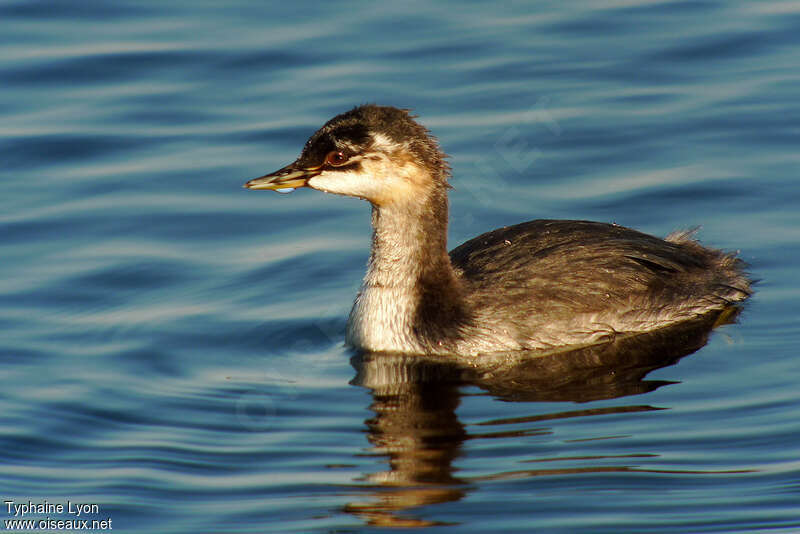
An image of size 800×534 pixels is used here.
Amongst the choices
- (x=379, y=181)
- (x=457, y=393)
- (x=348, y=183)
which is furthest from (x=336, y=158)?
(x=457, y=393)

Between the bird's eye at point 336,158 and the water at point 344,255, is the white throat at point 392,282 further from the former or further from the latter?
the bird's eye at point 336,158

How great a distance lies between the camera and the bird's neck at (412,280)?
35.3ft

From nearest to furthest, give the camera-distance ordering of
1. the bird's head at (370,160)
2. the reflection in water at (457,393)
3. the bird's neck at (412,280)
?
1. the reflection in water at (457,393)
2. the bird's head at (370,160)
3. the bird's neck at (412,280)

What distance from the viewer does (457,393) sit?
10195 mm

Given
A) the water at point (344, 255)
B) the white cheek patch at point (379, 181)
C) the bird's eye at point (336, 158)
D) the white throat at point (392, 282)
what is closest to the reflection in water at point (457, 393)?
the water at point (344, 255)

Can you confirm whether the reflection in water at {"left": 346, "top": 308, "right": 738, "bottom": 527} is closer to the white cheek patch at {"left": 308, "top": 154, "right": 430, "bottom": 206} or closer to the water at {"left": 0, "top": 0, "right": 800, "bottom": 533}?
the water at {"left": 0, "top": 0, "right": 800, "bottom": 533}

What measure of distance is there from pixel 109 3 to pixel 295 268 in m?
6.20

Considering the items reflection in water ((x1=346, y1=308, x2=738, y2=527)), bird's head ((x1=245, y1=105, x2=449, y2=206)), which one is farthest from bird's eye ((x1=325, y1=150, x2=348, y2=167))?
reflection in water ((x1=346, y1=308, x2=738, y2=527))

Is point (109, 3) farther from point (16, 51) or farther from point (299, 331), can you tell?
point (299, 331)

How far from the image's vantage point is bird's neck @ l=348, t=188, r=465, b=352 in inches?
424

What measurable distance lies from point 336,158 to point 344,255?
Answer: 2010 millimetres

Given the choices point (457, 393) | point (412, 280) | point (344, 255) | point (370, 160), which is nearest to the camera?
point (457, 393)

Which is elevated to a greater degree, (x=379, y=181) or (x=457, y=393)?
(x=379, y=181)

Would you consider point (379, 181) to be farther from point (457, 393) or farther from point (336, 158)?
point (457, 393)
